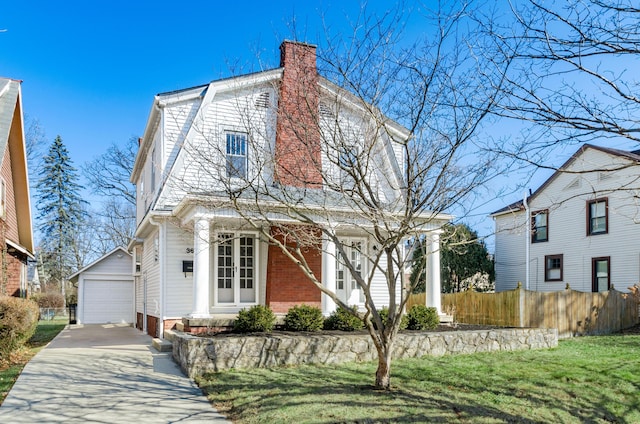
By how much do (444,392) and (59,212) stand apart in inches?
1522

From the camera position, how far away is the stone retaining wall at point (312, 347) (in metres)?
8.77

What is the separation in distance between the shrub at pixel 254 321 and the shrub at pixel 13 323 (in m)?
3.93


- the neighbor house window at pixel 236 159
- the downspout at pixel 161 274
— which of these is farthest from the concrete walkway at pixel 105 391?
the neighbor house window at pixel 236 159

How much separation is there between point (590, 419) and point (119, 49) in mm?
16099

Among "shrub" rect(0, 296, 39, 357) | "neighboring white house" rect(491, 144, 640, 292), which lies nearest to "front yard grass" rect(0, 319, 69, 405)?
"shrub" rect(0, 296, 39, 357)

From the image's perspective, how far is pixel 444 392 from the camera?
7.29 metres

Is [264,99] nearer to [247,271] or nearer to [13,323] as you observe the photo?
[247,271]

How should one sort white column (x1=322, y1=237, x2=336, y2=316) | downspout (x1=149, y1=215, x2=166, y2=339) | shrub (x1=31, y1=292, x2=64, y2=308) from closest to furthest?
white column (x1=322, y1=237, x2=336, y2=316) → downspout (x1=149, y1=215, x2=166, y2=339) → shrub (x1=31, y1=292, x2=64, y2=308)

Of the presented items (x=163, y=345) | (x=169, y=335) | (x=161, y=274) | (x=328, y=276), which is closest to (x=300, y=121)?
(x=328, y=276)

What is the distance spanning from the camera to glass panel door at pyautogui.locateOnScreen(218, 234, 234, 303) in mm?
13055

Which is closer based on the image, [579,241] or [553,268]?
[579,241]

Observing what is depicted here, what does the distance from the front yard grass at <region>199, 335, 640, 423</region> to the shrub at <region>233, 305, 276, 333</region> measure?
172 centimetres

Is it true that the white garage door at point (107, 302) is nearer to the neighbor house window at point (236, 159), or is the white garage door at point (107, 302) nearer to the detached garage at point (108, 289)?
the detached garage at point (108, 289)

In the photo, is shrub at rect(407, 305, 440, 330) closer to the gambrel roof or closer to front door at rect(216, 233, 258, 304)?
front door at rect(216, 233, 258, 304)
